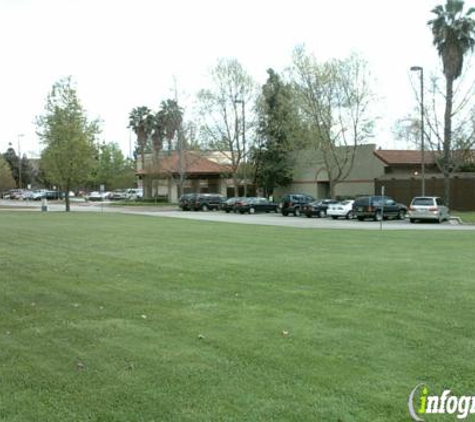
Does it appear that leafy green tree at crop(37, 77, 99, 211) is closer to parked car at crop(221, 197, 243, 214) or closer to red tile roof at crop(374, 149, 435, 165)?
parked car at crop(221, 197, 243, 214)

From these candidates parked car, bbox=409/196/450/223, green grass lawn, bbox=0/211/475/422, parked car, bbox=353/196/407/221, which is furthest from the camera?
parked car, bbox=353/196/407/221

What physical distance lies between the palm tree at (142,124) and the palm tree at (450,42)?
167 ft

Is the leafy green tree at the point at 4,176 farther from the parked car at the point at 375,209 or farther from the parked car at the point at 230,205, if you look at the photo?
the parked car at the point at 375,209

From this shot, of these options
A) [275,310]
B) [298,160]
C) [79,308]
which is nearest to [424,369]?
[275,310]

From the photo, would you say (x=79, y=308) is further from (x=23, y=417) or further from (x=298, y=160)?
(x=298, y=160)

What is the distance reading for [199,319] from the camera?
25.6ft

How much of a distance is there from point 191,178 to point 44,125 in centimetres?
2683

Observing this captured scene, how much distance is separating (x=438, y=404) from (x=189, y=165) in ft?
227

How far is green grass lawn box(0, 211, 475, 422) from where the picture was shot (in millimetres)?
4941

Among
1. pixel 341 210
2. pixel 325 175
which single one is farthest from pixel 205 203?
pixel 341 210

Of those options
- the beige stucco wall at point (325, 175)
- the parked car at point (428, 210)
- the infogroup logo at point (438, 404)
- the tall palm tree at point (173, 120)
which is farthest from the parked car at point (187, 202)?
the infogroup logo at point (438, 404)

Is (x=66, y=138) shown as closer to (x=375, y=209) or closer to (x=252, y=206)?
(x=252, y=206)

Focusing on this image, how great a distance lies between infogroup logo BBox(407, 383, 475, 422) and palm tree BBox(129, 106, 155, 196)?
84.1 m

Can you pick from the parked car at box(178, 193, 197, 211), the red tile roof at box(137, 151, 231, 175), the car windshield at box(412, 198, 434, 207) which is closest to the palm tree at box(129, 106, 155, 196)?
the red tile roof at box(137, 151, 231, 175)
